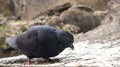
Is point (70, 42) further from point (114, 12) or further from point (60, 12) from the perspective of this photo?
point (60, 12)

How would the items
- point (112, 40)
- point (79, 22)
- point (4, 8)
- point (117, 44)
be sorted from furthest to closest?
1. point (4, 8)
2. point (79, 22)
3. point (112, 40)
4. point (117, 44)

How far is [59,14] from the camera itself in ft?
60.0

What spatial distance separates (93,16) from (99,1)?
270 centimetres

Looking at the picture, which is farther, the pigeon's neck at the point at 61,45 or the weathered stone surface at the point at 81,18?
the weathered stone surface at the point at 81,18

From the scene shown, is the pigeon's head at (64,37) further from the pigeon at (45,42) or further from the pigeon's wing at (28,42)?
the pigeon's wing at (28,42)

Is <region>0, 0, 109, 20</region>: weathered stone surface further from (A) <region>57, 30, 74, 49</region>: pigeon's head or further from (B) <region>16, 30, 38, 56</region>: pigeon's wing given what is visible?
(A) <region>57, 30, 74, 49</region>: pigeon's head

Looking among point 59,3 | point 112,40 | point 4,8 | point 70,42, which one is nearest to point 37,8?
point 59,3

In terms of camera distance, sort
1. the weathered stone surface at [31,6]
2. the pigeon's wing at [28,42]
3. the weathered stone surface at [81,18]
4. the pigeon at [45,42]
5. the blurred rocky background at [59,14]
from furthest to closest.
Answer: the weathered stone surface at [31,6]
the weathered stone surface at [81,18]
the blurred rocky background at [59,14]
the pigeon's wing at [28,42]
the pigeon at [45,42]

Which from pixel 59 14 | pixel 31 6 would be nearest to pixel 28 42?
pixel 59 14

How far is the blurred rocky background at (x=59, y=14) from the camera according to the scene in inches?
598

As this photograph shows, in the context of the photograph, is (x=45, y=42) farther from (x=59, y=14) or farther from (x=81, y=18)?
(x=59, y=14)

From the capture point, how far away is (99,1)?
19.8 metres

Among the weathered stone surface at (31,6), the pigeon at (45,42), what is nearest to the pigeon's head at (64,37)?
the pigeon at (45,42)

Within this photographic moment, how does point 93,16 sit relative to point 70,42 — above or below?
below
